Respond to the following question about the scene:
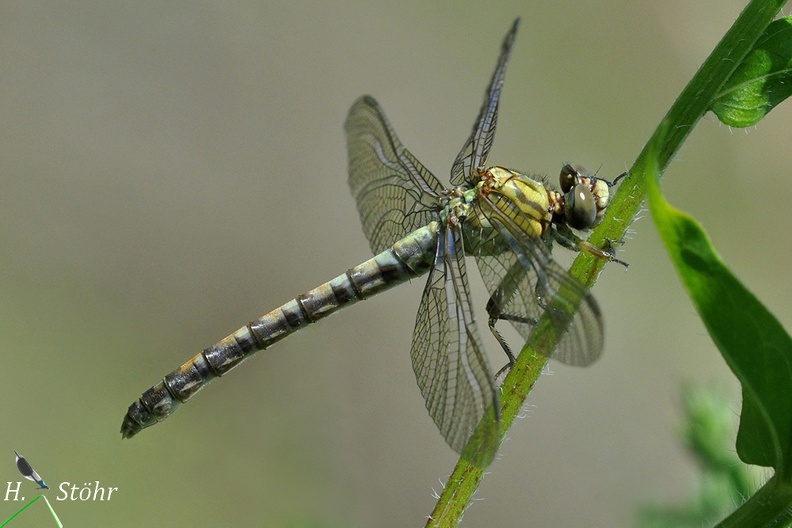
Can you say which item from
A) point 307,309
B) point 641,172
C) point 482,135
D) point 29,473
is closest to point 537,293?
point 641,172

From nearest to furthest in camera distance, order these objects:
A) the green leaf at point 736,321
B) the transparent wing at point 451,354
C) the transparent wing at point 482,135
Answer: the green leaf at point 736,321 → the transparent wing at point 451,354 → the transparent wing at point 482,135

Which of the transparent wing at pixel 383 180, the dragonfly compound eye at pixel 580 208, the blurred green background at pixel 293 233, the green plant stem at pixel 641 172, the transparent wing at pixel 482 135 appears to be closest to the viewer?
the green plant stem at pixel 641 172

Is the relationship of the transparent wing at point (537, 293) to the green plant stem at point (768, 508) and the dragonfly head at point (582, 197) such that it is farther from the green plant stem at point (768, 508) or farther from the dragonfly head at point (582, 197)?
the green plant stem at point (768, 508)

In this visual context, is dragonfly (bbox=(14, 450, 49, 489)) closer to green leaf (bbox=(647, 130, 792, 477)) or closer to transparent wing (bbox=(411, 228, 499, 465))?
transparent wing (bbox=(411, 228, 499, 465))

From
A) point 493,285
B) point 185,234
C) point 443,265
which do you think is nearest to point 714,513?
point 493,285

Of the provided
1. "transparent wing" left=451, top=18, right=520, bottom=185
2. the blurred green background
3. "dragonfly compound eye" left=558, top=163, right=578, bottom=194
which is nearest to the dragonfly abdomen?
"transparent wing" left=451, top=18, right=520, bottom=185

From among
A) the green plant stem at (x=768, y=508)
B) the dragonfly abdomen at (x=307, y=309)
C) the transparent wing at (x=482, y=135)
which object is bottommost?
the green plant stem at (x=768, y=508)

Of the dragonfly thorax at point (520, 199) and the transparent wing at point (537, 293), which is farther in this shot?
the dragonfly thorax at point (520, 199)

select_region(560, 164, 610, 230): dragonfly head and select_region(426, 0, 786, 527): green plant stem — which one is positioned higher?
select_region(560, 164, 610, 230): dragonfly head

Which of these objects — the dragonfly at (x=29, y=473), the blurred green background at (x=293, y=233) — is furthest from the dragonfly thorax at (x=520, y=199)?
the blurred green background at (x=293, y=233)
